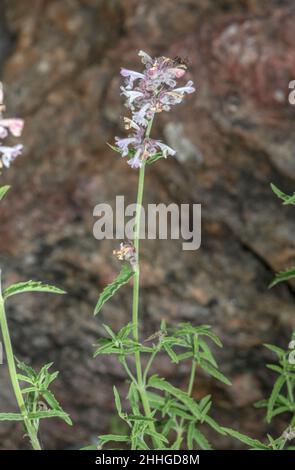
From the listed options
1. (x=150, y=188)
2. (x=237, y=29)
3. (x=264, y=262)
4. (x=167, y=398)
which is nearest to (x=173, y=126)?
(x=150, y=188)

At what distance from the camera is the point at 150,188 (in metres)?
4.68

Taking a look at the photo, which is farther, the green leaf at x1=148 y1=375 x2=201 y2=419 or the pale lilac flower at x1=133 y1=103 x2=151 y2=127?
the green leaf at x1=148 y1=375 x2=201 y2=419

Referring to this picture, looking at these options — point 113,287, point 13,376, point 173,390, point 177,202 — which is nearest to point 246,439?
point 173,390

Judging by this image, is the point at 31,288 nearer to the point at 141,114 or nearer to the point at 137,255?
the point at 137,255

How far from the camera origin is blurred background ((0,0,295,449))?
14.1 ft

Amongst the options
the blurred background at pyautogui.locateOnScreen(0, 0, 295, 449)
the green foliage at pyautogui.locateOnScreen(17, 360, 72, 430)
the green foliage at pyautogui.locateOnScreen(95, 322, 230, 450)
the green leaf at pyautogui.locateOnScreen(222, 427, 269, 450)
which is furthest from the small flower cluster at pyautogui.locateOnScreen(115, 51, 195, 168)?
the blurred background at pyautogui.locateOnScreen(0, 0, 295, 449)

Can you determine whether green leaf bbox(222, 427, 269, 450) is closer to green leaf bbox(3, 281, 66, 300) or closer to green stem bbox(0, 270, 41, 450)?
green stem bbox(0, 270, 41, 450)

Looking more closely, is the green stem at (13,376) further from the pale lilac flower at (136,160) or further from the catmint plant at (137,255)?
the pale lilac flower at (136,160)

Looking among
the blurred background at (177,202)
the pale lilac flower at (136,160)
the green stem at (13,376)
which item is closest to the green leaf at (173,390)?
the green stem at (13,376)

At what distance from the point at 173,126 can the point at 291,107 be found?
0.79 metres

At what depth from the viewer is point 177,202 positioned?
15.0ft

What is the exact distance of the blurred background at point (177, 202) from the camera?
431cm

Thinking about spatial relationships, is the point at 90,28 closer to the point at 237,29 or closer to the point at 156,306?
the point at 237,29

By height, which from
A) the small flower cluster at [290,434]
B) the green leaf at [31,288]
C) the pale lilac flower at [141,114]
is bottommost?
the small flower cluster at [290,434]
